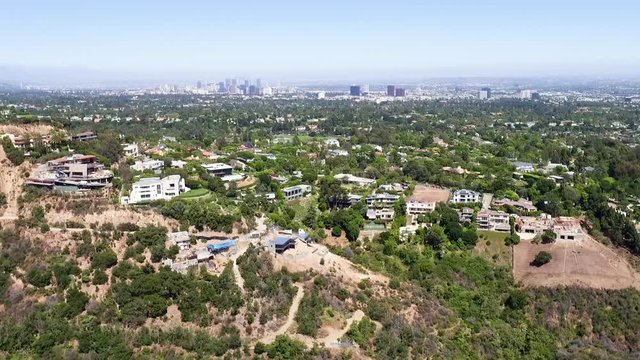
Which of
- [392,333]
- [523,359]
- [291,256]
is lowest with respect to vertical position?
[523,359]

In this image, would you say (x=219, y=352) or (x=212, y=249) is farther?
(x=212, y=249)

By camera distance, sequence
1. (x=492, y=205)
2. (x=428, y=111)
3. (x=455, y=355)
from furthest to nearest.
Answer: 1. (x=428, y=111)
2. (x=492, y=205)
3. (x=455, y=355)

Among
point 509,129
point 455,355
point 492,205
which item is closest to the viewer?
point 455,355

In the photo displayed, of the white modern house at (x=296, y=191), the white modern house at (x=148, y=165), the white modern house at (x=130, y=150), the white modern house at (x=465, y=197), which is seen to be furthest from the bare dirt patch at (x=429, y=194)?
the white modern house at (x=130, y=150)

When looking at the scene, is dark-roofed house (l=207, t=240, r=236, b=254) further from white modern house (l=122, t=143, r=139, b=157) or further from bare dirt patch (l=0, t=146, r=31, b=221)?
white modern house (l=122, t=143, r=139, b=157)

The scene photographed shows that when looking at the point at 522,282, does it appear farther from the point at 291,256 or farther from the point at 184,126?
the point at 184,126

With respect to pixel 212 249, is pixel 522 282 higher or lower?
lower

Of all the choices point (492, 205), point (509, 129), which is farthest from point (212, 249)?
point (509, 129)

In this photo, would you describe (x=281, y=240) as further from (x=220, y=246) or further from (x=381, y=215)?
(x=381, y=215)
